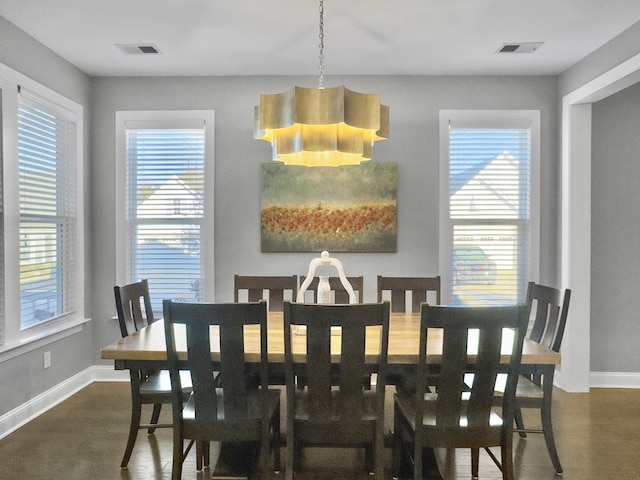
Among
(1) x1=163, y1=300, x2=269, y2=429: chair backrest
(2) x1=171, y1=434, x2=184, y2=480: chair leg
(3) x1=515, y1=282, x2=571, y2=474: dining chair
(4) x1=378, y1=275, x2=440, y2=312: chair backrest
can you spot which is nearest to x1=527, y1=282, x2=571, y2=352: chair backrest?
(3) x1=515, y1=282, x2=571, y2=474: dining chair

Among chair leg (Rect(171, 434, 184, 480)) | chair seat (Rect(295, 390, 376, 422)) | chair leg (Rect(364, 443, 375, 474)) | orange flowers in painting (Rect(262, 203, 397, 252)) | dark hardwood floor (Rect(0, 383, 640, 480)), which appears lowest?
dark hardwood floor (Rect(0, 383, 640, 480))

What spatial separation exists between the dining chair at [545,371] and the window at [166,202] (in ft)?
9.13

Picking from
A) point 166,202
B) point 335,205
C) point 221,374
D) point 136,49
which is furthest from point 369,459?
point 136,49

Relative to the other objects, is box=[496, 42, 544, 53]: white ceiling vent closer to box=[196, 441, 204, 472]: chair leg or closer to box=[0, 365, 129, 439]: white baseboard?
box=[196, 441, 204, 472]: chair leg

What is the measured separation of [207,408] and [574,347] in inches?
133

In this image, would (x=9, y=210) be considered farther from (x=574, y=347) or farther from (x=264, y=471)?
(x=574, y=347)

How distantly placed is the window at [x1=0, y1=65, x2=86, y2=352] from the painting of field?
1630 millimetres

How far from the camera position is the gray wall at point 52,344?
11.6ft

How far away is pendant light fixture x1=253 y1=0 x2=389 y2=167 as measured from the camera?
2504 mm

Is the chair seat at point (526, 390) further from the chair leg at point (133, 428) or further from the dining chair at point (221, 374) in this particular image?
the chair leg at point (133, 428)

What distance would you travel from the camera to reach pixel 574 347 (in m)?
4.48

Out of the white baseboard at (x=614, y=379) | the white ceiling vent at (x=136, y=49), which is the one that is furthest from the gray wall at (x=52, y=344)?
the white baseboard at (x=614, y=379)

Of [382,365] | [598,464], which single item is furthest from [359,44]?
[598,464]

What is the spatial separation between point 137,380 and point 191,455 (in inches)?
24.9
